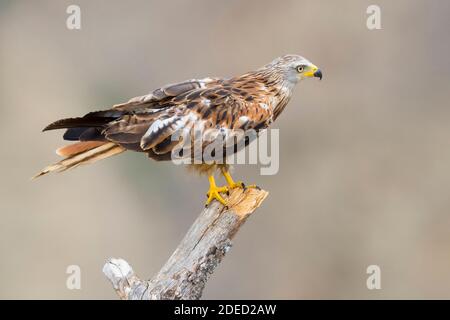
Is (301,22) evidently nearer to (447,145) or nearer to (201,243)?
(447,145)

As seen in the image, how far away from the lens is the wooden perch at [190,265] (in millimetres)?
5883

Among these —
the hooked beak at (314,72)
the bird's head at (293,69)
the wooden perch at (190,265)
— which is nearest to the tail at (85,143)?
the wooden perch at (190,265)

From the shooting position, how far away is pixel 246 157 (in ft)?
23.7

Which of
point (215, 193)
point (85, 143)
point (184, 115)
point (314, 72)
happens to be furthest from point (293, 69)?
point (85, 143)

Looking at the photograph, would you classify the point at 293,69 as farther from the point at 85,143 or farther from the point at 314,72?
the point at 85,143

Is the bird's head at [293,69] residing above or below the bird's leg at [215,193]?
above

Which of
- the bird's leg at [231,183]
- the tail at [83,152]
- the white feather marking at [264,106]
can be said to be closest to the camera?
the tail at [83,152]

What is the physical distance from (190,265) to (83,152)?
129 centimetres

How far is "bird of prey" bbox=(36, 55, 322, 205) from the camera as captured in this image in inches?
257

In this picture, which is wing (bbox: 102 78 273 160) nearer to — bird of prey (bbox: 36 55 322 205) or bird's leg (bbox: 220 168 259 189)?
bird of prey (bbox: 36 55 322 205)

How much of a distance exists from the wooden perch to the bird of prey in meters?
0.26

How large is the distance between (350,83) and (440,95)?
74.2 inches

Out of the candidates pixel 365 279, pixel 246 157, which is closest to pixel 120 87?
pixel 365 279

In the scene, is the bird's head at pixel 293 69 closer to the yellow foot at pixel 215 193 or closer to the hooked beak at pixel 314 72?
the hooked beak at pixel 314 72
